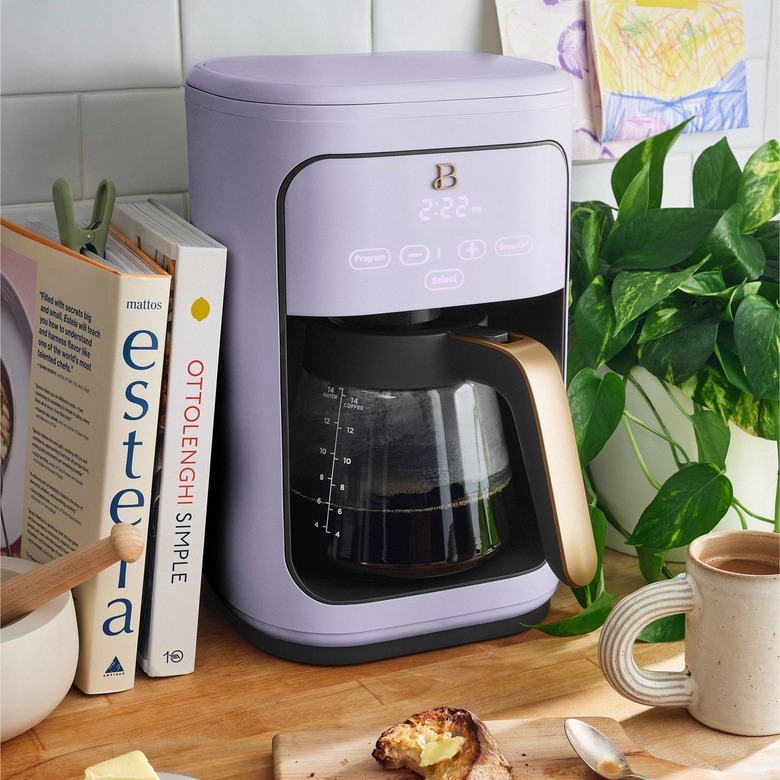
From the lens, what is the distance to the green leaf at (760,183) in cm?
82

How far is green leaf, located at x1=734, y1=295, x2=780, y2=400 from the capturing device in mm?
773

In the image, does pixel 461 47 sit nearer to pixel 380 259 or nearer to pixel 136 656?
pixel 380 259

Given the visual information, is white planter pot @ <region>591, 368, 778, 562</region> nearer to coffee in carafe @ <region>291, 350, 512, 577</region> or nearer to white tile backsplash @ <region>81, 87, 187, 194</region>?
coffee in carafe @ <region>291, 350, 512, 577</region>

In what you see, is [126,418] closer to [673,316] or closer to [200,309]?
[200,309]

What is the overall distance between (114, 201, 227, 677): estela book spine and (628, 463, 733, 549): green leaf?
0.32m

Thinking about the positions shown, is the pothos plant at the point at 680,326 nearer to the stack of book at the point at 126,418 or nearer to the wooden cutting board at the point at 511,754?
the wooden cutting board at the point at 511,754

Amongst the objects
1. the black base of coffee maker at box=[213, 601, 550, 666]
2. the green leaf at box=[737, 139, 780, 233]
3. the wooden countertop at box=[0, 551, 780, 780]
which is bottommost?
the wooden countertop at box=[0, 551, 780, 780]

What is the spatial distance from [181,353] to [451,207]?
0.19 metres

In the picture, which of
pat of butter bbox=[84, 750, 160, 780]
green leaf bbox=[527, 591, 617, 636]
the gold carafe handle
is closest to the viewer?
pat of butter bbox=[84, 750, 160, 780]

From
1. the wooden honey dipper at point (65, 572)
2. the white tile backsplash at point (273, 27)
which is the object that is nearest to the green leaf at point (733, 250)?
the white tile backsplash at point (273, 27)

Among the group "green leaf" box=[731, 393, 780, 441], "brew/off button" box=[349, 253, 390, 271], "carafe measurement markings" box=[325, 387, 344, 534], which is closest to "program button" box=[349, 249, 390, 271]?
"brew/off button" box=[349, 253, 390, 271]

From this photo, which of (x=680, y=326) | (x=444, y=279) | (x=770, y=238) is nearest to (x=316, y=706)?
(x=444, y=279)

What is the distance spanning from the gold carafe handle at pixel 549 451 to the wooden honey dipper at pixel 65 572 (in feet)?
0.77

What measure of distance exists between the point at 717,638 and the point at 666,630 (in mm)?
124
